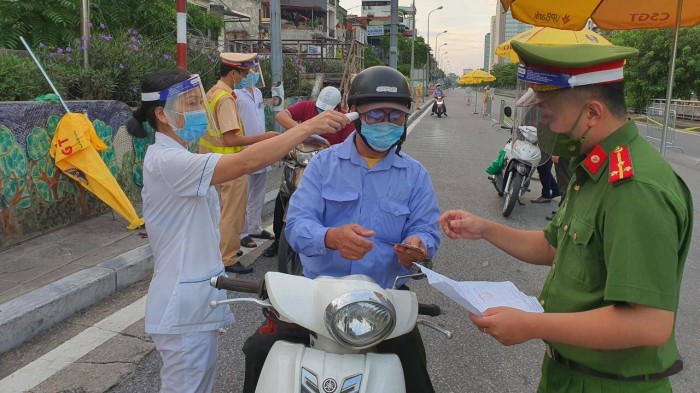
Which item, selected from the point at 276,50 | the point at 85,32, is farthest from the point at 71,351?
the point at 276,50

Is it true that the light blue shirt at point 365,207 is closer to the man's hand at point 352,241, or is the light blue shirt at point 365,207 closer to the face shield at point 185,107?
the man's hand at point 352,241

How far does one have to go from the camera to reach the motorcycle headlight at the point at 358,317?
1504mm

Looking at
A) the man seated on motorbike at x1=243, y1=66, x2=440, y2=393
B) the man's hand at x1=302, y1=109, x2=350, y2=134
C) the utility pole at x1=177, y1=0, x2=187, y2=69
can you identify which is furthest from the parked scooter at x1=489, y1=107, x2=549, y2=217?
the man's hand at x1=302, y1=109, x2=350, y2=134

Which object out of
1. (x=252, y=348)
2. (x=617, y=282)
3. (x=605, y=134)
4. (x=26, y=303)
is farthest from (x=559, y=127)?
(x=26, y=303)

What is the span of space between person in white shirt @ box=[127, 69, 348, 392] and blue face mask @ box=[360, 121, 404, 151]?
10.3 inches

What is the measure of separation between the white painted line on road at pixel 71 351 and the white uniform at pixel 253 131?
78.8 inches

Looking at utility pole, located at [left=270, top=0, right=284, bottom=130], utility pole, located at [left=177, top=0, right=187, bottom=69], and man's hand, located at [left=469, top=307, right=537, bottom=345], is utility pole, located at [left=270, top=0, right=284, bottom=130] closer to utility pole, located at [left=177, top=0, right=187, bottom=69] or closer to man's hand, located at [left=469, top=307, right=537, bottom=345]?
utility pole, located at [left=177, top=0, right=187, bottom=69]

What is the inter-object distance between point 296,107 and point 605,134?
4310 millimetres

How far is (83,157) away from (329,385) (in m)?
4.61

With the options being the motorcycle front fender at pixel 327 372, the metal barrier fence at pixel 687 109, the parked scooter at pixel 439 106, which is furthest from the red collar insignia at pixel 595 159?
the metal barrier fence at pixel 687 109

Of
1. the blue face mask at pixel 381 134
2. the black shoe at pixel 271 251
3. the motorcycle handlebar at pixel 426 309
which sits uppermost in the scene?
the blue face mask at pixel 381 134

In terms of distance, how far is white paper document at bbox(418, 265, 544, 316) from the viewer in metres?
1.51

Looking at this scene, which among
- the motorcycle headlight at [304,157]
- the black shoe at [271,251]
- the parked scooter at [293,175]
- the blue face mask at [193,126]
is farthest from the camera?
the black shoe at [271,251]

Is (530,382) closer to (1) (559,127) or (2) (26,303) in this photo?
(1) (559,127)
